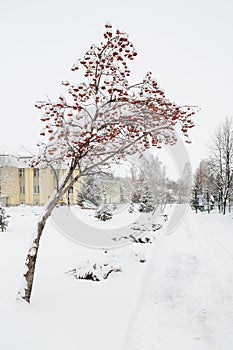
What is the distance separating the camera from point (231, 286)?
6152 millimetres

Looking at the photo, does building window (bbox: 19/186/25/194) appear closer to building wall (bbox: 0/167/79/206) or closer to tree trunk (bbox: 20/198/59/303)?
building wall (bbox: 0/167/79/206)

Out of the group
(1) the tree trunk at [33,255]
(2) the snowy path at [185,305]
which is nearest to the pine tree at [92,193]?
(2) the snowy path at [185,305]

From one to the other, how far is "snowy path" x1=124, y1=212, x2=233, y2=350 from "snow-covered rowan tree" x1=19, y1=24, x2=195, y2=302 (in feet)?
6.67

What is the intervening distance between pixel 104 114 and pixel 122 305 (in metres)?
3.36

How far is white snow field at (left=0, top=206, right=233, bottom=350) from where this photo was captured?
3.65 m

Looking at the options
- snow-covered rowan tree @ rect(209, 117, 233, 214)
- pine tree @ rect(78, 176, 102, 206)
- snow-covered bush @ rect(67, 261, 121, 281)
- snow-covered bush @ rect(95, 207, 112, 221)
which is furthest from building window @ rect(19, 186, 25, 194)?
snow-covered bush @ rect(67, 261, 121, 281)

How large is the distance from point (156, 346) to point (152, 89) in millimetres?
3705

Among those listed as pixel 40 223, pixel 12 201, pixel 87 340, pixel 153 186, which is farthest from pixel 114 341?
pixel 12 201

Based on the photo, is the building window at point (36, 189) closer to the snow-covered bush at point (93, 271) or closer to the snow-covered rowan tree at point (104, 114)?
the snow-covered bush at point (93, 271)

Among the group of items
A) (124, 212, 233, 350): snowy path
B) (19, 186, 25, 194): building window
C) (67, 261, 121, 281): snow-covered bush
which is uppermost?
(19, 186, 25, 194): building window

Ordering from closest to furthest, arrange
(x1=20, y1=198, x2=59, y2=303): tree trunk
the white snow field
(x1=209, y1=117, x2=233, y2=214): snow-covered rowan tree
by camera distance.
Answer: the white snow field
(x1=20, y1=198, x2=59, y2=303): tree trunk
(x1=209, y1=117, x2=233, y2=214): snow-covered rowan tree

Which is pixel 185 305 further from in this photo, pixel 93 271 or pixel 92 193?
pixel 92 193

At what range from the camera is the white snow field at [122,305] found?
3648 mm

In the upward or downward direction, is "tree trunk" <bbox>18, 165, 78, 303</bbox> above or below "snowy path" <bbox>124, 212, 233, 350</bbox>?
above
